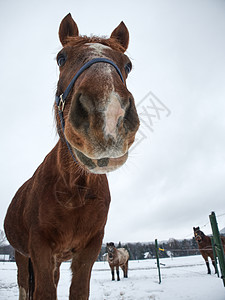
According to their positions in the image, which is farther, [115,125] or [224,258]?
[224,258]

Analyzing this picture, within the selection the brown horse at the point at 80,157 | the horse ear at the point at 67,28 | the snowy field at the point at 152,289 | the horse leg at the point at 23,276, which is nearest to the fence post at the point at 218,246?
the snowy field at the point at 152,289

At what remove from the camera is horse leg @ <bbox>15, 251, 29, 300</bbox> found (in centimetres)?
342

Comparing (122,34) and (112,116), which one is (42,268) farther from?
(122,34)

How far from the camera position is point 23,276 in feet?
Result: 11.6

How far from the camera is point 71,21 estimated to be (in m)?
2.41

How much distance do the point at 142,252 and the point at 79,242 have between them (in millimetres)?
54328

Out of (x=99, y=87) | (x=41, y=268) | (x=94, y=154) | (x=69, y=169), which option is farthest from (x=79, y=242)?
(x=99, y=87)

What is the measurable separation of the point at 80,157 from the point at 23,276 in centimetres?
358

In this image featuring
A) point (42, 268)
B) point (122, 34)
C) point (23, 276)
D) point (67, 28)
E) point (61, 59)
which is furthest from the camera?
point (23, 276)

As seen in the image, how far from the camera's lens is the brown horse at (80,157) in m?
1.10

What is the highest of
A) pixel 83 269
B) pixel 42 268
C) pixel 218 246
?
pixel 42 268

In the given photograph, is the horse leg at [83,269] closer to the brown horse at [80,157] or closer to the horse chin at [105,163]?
the brown horse at [80,157]

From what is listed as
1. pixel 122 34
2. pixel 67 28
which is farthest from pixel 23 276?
pixel 122 34

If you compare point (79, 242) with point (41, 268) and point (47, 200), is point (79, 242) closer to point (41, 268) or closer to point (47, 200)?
point (41, 268)
